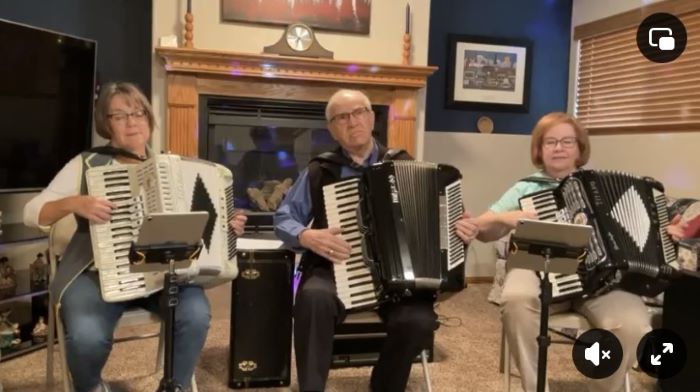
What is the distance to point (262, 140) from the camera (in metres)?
3.46

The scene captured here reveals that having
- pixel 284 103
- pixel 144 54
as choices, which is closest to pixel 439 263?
pixel 284 103

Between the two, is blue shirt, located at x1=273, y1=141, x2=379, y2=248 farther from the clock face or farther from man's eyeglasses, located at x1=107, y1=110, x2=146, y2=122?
the clock face

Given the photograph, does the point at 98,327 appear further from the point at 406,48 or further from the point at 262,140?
the point at 406,48

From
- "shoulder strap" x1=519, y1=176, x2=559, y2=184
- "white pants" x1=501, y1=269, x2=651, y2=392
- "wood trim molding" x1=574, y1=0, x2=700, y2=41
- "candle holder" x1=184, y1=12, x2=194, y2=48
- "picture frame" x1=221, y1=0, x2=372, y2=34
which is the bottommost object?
"white pants" x1=501, y1=269, x2=651, y2=392

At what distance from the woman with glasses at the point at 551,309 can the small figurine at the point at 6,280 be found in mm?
1874

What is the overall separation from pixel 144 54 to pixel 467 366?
7.72ft

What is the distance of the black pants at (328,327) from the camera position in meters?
1.79

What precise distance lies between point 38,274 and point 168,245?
151 centimetres

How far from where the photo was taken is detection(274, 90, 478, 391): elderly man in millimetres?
1787

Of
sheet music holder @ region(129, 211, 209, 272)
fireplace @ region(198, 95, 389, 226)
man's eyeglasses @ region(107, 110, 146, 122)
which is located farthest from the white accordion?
fireplace @ region(198, 95, 389, 226)

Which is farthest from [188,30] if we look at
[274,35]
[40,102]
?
[40,102]

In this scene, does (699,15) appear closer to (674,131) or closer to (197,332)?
(674,131)

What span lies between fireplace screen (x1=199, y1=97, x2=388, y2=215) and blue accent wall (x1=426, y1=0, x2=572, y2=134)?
631 millimetres

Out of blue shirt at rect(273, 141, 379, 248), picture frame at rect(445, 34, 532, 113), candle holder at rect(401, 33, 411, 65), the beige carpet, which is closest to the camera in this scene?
blue shirt at rect(273, 141, 379, 248)
